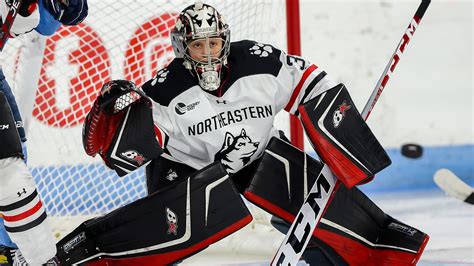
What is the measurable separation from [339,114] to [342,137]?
7 cm

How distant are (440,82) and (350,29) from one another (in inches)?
20.8

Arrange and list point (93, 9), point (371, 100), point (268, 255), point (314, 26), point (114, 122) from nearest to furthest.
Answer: point (114, 122) < point (371, 100) < point (268, 255) < point (93, 9) < point (314, 26)

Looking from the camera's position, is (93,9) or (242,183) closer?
(242,183)

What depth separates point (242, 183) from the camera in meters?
2.83

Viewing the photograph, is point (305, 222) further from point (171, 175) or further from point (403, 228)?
point (171, 175)

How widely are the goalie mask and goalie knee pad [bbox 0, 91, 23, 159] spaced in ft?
1.89

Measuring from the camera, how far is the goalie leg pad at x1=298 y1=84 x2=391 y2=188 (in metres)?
2.54

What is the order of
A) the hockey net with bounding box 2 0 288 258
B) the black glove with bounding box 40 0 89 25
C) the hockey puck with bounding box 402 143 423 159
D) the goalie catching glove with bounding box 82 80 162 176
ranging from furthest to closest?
the hockey puck with bounding box 402 143 423 159
the hockey net with bounding box 2 0 288 258
the black glove with bounding box 40 0 89 25
the goalie catching glove with bounding box 82 80 162 176

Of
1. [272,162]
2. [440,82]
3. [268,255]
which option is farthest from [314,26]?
[272,162]

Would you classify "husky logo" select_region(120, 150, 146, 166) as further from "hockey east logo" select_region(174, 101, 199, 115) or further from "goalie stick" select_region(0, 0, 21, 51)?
"goalie stick" select_region(0, 0, 21, 51)

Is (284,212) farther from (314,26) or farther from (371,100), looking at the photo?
(314,26)

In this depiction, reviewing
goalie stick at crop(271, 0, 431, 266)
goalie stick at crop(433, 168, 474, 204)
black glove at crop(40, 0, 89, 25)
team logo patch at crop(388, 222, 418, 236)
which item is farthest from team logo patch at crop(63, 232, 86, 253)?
goalie stick at crop(433, 168, 474, 204)

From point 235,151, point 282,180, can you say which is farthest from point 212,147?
point 282,180

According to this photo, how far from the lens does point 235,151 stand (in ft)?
9.02
